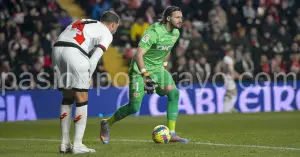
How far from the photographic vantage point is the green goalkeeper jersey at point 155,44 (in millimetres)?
11531

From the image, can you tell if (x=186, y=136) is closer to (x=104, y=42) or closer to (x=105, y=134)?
(x=105, y=134)

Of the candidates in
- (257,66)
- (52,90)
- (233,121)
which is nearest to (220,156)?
(233,121)

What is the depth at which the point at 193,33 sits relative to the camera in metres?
23.1

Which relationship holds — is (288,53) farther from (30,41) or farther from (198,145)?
(198,145)

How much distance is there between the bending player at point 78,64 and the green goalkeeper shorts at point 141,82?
1.77m

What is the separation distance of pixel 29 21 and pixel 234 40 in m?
6.72

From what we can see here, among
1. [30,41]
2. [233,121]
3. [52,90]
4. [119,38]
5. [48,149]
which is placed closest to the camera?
Result: [48,149]

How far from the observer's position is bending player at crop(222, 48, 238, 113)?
72.4 feet

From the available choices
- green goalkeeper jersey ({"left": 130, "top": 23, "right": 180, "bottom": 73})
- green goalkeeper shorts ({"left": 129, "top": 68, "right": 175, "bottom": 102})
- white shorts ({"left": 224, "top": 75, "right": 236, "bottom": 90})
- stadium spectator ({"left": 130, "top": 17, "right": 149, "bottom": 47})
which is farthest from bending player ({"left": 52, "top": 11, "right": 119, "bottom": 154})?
white shorts ({"left": 224, "top": 75, "right": 236, "bottom": 90})

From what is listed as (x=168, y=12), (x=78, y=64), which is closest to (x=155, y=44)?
(x=168, y=12)

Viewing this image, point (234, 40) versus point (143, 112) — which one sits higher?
point (234, 40)

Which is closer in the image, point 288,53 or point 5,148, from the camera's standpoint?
point 5,148

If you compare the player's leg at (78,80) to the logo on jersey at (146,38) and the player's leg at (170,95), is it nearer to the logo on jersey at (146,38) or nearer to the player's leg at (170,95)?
the logo on jersey at (146,38)

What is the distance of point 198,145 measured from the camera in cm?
1070
